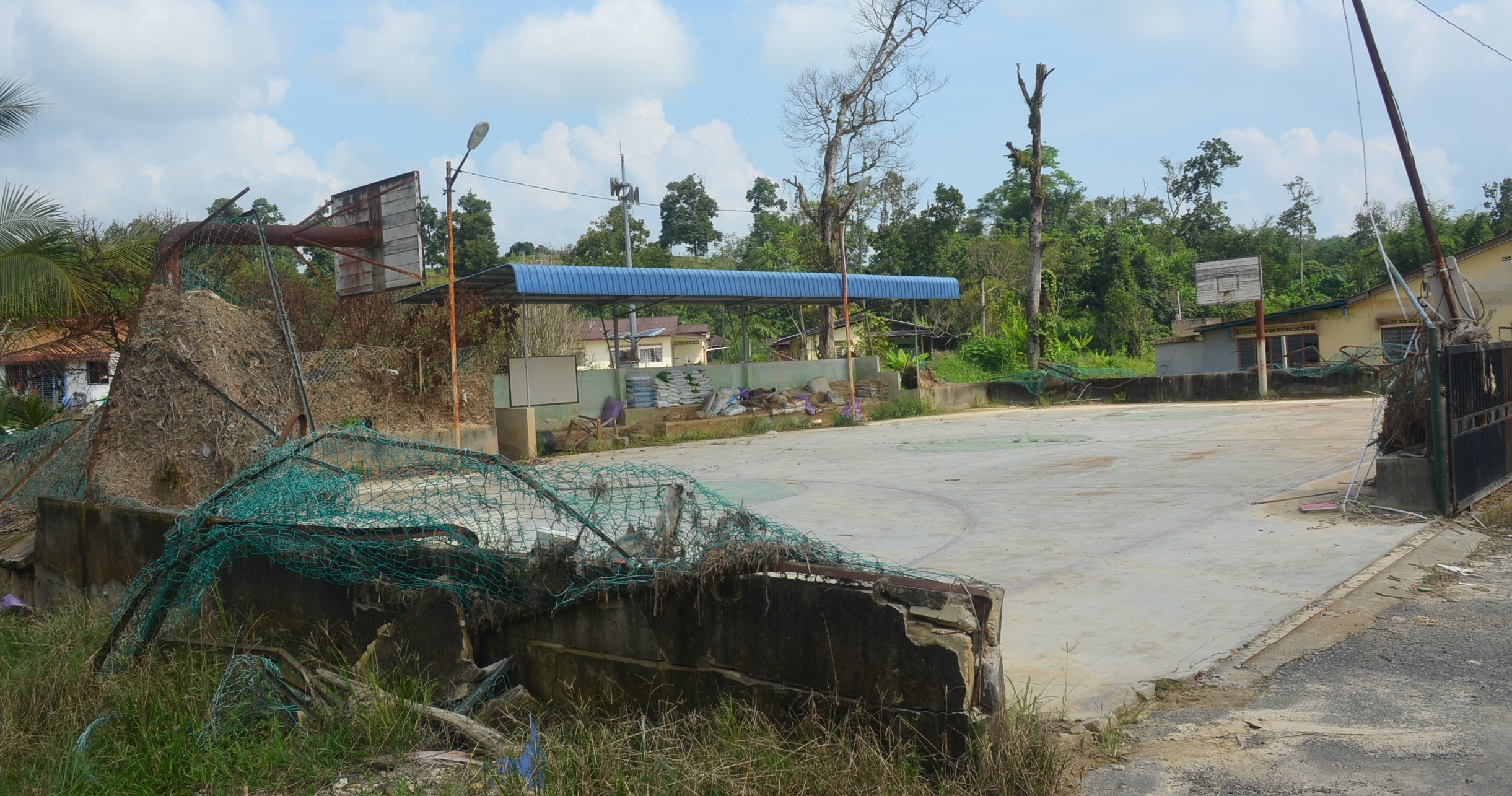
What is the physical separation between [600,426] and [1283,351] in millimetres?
23259

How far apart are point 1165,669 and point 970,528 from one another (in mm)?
3688

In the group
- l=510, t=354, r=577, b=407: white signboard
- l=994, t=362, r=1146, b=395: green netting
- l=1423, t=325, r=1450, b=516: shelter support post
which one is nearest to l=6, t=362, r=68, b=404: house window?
l=510, t=354, r=577, b=407: white signboard

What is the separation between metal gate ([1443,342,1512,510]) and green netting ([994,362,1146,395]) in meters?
18.1

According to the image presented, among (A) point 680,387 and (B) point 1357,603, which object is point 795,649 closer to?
(B) point 1357,603

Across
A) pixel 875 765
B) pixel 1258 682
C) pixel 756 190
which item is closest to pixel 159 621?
pixel 875 765

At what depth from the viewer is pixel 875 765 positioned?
3.63 metres

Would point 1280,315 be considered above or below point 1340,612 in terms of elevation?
above

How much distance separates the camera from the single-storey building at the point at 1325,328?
95.1 feet

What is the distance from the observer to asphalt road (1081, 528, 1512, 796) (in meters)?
3.59

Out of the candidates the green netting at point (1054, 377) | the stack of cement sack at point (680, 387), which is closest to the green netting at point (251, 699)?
the stack of cement sack at point (680, 387)

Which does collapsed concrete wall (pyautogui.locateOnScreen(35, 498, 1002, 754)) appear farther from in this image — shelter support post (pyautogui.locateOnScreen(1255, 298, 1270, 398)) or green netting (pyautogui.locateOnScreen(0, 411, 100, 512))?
shelter support post (pyautogui.locateOnScreen(1255, 298, 1270, 398))

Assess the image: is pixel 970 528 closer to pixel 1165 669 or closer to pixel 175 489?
pixel 1165 669

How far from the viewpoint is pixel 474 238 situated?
162 ft

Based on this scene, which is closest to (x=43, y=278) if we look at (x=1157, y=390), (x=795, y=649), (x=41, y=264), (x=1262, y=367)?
(x=41, y=264)
